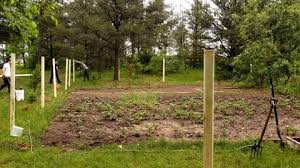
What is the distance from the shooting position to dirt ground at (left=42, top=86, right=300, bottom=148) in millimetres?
7410

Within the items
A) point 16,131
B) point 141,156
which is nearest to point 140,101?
point 16,131

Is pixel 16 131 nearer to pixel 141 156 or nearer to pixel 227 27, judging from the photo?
pixel 141 156

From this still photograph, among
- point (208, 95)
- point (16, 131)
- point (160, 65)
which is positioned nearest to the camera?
point (208, 95)

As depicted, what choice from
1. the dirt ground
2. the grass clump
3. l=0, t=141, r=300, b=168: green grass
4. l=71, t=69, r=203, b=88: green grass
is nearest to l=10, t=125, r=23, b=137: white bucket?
the dirt ground

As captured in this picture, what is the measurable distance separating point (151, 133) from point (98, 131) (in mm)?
989

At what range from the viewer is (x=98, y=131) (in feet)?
25.8

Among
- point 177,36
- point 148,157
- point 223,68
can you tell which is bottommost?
point 148,157

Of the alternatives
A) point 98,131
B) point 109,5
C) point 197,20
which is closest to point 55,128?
point 98,131

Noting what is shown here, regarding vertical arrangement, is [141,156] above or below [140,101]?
below

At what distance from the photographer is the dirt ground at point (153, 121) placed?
7.41m

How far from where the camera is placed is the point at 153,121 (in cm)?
909

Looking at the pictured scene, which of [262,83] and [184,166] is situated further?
[262,83]

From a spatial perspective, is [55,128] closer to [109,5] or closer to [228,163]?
[228,163]

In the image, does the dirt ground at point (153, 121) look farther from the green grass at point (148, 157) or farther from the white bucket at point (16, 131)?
the green grass at point (148, 157)
